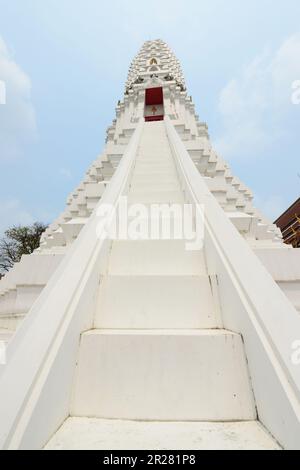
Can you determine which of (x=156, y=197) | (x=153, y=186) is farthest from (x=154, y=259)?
(x=153, y=186)

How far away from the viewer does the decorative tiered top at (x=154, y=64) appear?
52.3 feet

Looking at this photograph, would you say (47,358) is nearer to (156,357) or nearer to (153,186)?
(156,357)

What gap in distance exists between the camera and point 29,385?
2.86 feet

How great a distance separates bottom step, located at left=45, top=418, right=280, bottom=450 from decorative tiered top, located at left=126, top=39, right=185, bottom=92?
16972 mm

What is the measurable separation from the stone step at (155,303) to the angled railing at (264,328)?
137 millimetres

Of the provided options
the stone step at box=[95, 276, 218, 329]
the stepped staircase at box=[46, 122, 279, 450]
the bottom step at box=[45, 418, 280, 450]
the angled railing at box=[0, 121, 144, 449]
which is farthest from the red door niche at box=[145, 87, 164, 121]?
the bottom step at box=[45, 418, 280, 450]

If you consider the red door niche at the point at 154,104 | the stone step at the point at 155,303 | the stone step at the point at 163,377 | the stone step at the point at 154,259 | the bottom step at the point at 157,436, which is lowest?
the bottom step at the point at 157,436

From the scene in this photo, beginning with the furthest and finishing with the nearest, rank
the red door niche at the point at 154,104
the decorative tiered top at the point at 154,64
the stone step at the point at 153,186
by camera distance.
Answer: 1. the decorative tiered top at the point at 154,64
2. the red door niche at the point at 154,104
3. the stone step at the point at 153,186

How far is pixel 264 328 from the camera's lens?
106 cm

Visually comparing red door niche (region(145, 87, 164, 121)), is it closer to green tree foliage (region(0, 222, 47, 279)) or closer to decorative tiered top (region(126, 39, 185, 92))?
decorative tiered top (region(126, 39, 185, 92))

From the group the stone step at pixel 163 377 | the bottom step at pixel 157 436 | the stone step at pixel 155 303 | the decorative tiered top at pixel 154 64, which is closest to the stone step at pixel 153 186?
the stone step at pixel 155 303

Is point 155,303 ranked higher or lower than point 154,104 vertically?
lower

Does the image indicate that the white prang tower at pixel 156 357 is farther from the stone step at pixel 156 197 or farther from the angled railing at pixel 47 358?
the stone step at pixel 156 197
